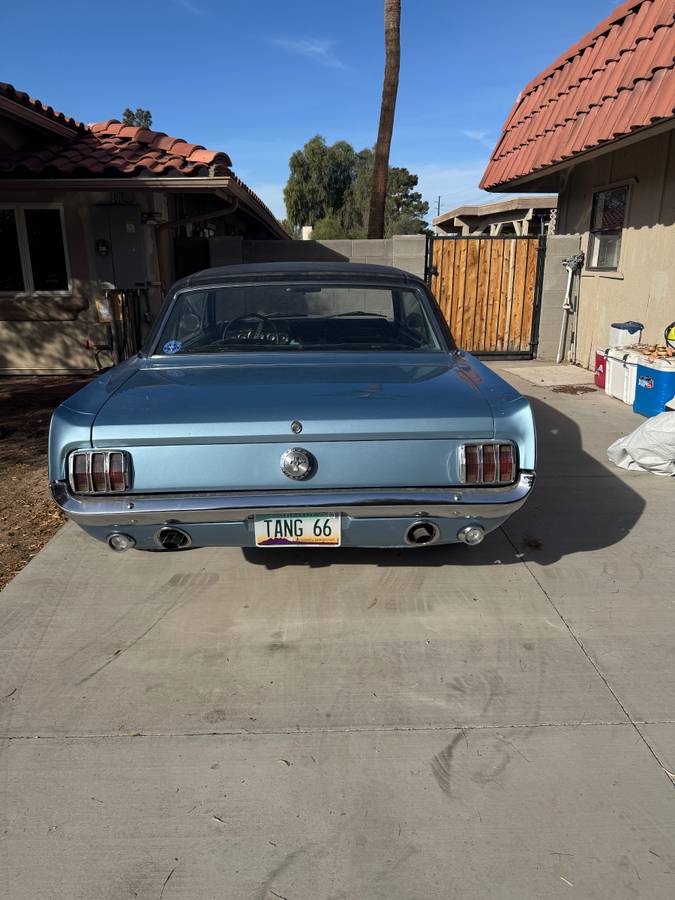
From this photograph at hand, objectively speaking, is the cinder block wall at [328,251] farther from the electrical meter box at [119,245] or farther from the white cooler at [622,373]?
the white cooler at [622,373]

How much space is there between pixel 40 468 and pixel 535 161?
7260 mm

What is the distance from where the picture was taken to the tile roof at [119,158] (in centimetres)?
868

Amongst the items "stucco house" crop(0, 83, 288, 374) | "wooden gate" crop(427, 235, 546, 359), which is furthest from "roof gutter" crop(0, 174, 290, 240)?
"wooden gate" crop(427, 235, 546, 359)

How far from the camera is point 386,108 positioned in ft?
45.4

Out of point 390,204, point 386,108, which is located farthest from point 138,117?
point 386,108

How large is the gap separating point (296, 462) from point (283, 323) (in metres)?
1.58

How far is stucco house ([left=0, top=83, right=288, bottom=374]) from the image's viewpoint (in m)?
9.06

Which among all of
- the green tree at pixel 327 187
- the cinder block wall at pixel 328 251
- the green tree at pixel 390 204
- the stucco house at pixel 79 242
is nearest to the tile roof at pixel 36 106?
the stucco house at pixel 79 242

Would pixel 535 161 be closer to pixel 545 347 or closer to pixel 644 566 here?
pixel 545 347

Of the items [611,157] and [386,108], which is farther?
[386,108]

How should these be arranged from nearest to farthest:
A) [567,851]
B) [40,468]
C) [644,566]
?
[567,851] < [644,566] < [40,468]

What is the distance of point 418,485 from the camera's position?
2920mm

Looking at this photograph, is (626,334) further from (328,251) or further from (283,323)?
(283,323)

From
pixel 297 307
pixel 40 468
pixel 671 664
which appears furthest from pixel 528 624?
pixel 40 468
